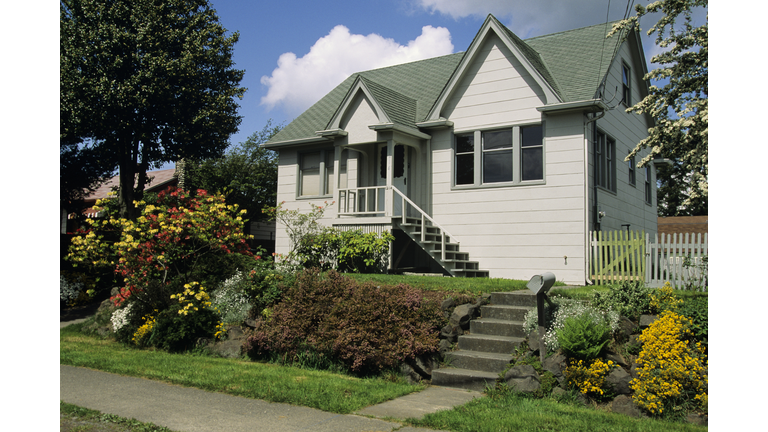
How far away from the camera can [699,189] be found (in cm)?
856

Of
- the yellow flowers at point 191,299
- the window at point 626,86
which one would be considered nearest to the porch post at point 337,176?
the yellow flowers at point 191,299

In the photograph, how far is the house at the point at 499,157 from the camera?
13.3 meters

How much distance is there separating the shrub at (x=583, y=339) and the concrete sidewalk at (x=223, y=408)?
1.34 m

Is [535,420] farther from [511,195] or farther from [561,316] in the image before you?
[511,195]

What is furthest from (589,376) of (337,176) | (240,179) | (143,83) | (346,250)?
(240,179)

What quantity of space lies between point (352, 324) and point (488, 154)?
25.6 ft

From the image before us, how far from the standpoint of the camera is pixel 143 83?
17453 millimetres

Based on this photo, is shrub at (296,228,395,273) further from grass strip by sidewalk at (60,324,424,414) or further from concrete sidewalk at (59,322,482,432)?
concrete sidewalk at (59,322,482,432)

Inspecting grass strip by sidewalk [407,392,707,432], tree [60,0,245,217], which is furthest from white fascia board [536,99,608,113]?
tree [60,0,245,217]

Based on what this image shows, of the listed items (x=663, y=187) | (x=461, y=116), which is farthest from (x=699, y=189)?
(x=663, y=187)

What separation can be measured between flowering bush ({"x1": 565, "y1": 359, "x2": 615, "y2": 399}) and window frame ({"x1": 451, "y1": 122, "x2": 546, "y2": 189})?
297 inches

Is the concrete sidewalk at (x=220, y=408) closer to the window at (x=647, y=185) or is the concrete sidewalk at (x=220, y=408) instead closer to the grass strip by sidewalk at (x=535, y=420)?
the grass strip by sidewalk at (x=535, y=420)

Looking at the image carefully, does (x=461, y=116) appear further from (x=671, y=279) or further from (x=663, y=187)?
(x=663, y=187)

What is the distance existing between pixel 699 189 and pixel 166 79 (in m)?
16.0
